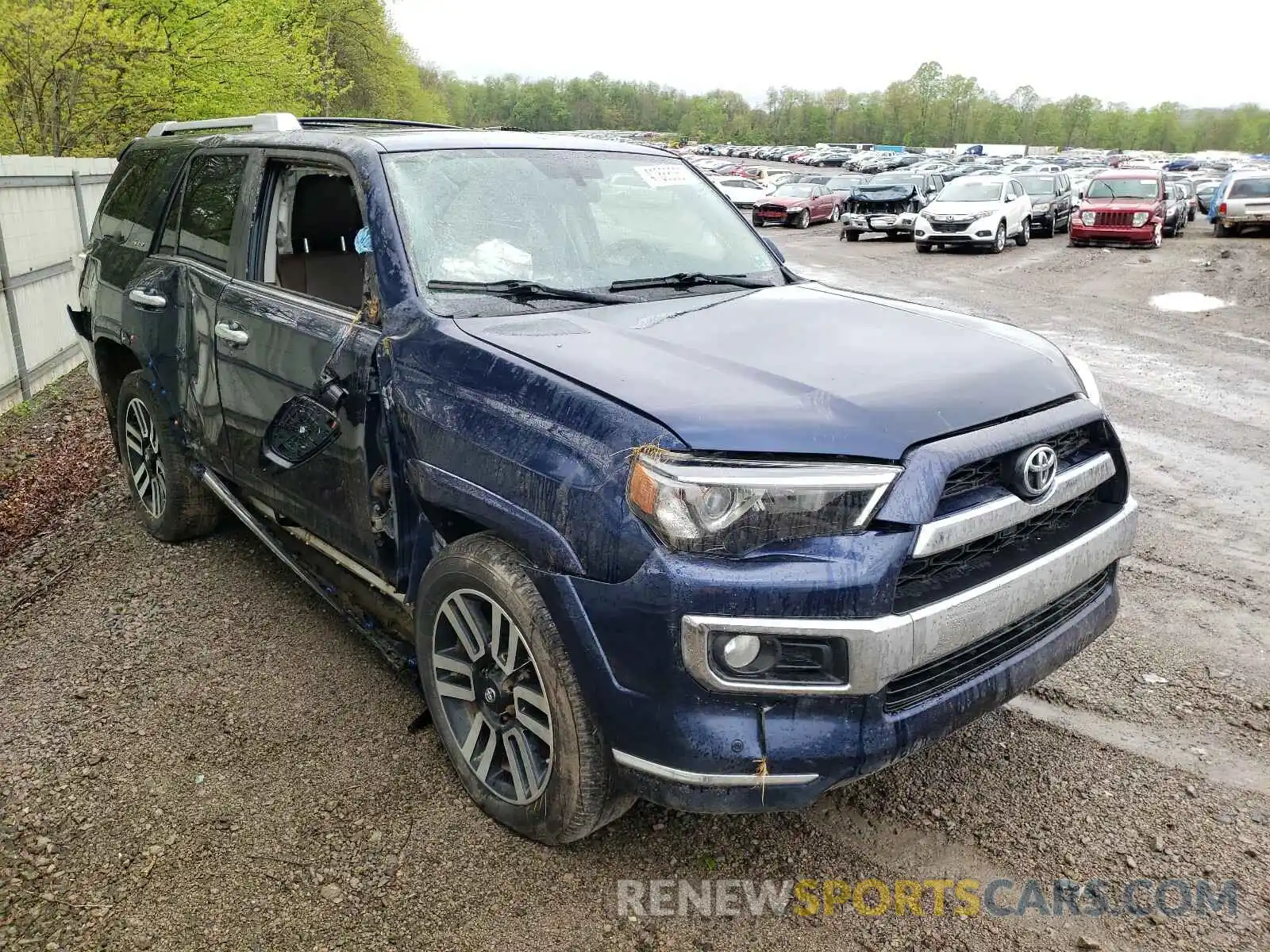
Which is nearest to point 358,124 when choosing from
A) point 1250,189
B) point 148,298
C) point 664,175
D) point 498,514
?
point 148,298

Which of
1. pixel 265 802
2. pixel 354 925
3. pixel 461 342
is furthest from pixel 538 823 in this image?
pixel 461 342

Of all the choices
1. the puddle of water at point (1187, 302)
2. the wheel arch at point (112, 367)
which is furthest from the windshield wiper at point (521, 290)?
the puddle of water at point (1187, 302)

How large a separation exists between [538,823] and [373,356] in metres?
1.54

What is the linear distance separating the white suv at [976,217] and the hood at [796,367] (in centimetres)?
2027

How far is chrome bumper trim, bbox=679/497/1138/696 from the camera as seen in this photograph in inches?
92.0

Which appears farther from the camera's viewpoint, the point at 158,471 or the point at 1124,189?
the point at 1124,189

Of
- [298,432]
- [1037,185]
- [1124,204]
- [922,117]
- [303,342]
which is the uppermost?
[922,117]

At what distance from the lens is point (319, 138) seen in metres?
3.85

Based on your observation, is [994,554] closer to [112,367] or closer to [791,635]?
[791,635]

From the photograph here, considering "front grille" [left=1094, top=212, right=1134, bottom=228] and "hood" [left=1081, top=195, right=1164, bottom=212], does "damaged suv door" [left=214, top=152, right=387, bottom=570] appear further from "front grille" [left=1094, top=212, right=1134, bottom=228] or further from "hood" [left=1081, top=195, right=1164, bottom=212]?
"hood" [left=1081, top=195, right=1164, bottom=212]

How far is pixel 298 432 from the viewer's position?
144 inches

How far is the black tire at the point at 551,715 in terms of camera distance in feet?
8.60

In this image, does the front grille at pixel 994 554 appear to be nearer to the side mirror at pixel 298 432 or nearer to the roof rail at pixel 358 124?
the side mirror at pixel 298 432

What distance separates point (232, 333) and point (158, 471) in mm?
1518
